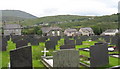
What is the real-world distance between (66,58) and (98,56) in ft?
10.8

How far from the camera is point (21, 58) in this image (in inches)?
321

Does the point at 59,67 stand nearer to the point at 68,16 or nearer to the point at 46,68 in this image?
the point at 46,68

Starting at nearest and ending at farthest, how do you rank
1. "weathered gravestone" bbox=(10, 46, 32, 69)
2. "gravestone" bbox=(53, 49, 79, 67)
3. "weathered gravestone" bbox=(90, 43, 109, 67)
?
"weathered gravestone" bbox=(10, 46, 32, 69) → "gravestone" bbox=(53, 49, 79, 67) → "weathered gravestone" bbox=(90, 43, 109, 67)

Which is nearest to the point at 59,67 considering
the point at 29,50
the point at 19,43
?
the point at 29,50

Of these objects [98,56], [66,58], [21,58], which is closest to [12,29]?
[98,56]

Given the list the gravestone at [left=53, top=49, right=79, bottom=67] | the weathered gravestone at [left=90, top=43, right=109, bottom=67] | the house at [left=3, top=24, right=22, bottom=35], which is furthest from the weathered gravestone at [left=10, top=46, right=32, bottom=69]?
the house at [left=3, top=24, right=22, bottom=35]

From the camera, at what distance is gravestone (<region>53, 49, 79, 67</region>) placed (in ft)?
→ 27.9

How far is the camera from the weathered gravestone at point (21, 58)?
7.82 meters

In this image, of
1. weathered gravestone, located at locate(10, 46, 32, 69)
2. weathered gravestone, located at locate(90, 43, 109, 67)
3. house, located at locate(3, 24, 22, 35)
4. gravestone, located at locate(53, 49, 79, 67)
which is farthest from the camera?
house, located at locate(3, 24, 22, 35)

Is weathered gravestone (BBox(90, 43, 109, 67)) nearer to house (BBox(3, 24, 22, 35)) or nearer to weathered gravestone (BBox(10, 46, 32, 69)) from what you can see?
weathered gravestone (BBox(10, 46, 32, 69))

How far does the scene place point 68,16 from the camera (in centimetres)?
19212

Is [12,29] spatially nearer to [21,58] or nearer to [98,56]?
[98,56]

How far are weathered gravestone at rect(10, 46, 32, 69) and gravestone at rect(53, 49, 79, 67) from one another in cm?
133

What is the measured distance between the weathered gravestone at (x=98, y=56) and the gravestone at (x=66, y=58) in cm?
228
